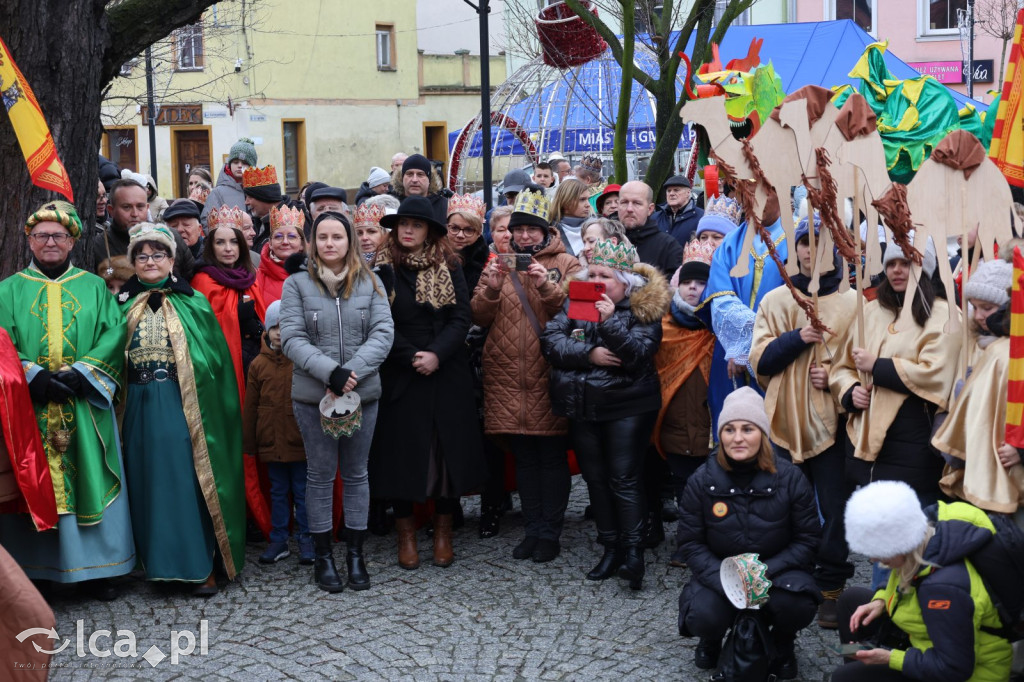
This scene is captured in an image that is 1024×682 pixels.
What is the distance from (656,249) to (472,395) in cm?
144

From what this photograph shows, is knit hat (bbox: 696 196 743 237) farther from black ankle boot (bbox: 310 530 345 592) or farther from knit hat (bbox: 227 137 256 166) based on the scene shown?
knit hat (bbox: 227 137 256 166)

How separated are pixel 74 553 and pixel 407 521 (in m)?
1.69

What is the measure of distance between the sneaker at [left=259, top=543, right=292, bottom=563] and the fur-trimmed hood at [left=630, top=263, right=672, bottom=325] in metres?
2.31

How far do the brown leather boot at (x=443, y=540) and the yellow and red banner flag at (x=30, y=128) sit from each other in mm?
2549

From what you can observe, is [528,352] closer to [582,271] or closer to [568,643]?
[582,271]

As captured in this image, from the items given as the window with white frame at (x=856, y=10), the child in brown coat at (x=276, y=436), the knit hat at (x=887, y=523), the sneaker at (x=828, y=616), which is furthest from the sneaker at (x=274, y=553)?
the window with white frame at (x=856, y=10)

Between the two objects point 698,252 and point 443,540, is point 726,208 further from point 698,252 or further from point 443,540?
point 443,540

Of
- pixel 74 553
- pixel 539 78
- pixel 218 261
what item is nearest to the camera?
pixel 74 553

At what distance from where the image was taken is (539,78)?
62.7ft

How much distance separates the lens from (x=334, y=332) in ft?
20.5

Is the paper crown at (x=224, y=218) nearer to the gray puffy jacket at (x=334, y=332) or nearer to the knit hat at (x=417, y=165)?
the gray puffy jacket at (x=334, y=332)

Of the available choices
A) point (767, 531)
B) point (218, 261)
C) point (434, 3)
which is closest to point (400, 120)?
point (434, 3)

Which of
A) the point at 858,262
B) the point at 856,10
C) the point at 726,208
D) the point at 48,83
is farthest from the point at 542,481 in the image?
the point at 856,10

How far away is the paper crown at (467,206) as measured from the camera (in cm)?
725
